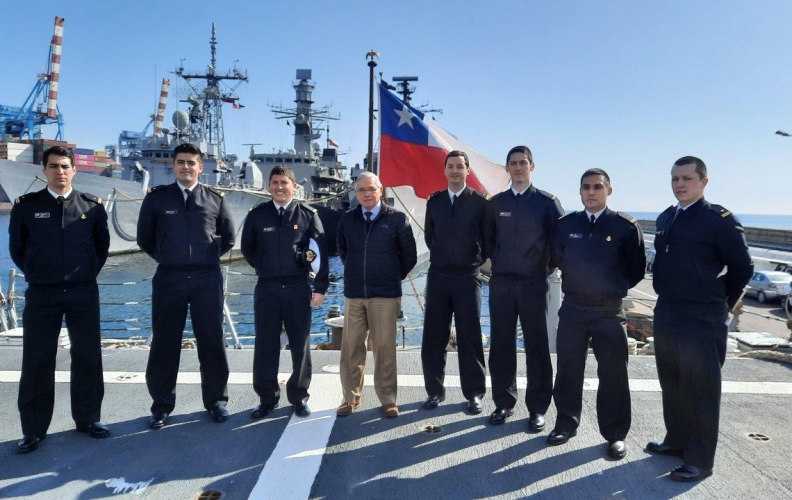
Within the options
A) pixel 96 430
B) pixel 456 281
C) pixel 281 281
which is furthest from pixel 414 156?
pixel 96 430

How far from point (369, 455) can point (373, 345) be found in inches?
35.5

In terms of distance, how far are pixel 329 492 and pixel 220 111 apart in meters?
50.2

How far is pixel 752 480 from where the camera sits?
2.56 m

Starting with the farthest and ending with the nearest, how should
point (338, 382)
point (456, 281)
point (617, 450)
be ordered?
point (338, 382) → point (456, 281) → point (617, 450)

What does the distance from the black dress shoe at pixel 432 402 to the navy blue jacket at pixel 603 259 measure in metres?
1.30

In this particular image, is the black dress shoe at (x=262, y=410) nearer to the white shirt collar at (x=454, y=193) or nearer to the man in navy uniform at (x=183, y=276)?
the man in navy uniform at (x=183, y=276)

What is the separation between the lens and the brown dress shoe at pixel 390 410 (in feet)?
11.2

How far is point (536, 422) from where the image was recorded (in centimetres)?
322

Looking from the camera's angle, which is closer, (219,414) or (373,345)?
(219,414)

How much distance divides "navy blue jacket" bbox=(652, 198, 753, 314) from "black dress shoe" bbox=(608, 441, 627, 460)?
912 millimetres

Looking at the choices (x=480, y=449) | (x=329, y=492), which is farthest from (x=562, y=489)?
(x=329, y=492)

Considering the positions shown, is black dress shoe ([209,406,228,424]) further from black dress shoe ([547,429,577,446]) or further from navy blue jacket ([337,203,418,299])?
black dress shoe ([547,429,577,446])

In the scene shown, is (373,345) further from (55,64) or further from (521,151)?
(55,64)

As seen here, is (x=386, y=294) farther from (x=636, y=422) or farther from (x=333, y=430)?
(x=636, y=422)
